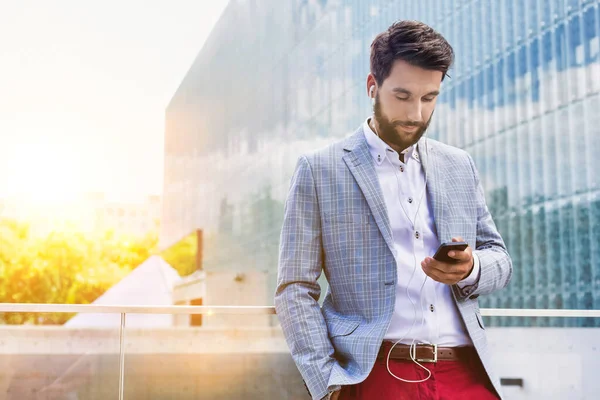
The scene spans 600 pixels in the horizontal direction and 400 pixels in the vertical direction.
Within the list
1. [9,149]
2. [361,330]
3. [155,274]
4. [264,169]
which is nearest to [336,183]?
[361,330]

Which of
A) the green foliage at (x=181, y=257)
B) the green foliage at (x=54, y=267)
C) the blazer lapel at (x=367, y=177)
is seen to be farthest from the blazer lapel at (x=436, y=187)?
the green foliage at (x=181, y=257)

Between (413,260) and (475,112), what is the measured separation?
1578 centimetres

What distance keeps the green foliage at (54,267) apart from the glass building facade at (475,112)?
12.0m

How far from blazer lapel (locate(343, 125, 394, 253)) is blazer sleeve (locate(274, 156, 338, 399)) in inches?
4.1

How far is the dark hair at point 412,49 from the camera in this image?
1687mm

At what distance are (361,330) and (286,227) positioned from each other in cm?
30

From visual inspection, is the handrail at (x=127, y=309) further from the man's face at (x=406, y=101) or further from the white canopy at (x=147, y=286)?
the white canopy at (x=147, y=286)

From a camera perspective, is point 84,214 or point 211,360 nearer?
point 211,360

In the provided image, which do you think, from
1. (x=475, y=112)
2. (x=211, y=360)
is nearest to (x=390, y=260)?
(x=211, y=360)

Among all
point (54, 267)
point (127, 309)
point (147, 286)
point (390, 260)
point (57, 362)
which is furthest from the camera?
point (54, 267)

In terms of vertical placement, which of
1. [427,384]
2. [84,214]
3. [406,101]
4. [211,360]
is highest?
[84,214]

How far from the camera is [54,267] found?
4069cm

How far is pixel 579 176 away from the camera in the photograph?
14.1m

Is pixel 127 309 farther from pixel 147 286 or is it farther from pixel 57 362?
pixel 147 286
